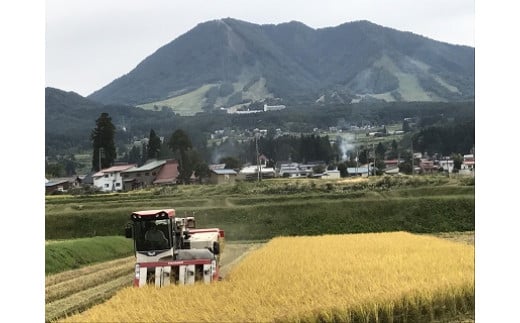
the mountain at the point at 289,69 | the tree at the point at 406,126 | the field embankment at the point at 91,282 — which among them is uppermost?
the mountain at the point at 289,69

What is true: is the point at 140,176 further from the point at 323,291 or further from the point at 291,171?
the point at 323,291

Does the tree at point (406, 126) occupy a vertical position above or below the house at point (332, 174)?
above

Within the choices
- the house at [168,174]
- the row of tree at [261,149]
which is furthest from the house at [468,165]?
the house at [168,174]

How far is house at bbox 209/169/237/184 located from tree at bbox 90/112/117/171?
123cm

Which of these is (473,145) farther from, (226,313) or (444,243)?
(226,313)

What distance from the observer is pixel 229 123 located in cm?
862

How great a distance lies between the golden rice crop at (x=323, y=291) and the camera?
614cm

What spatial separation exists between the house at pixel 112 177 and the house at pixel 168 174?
0.36 m

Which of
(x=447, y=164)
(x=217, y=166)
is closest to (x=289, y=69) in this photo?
(x=217, y=166)

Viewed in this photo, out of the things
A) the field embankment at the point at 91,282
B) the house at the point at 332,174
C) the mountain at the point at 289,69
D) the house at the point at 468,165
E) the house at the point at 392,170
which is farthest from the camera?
the house at the point at 332,174

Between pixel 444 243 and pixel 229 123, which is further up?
pixel 229 123

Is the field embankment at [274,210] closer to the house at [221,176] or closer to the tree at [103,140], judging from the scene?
the house at [221,176]
